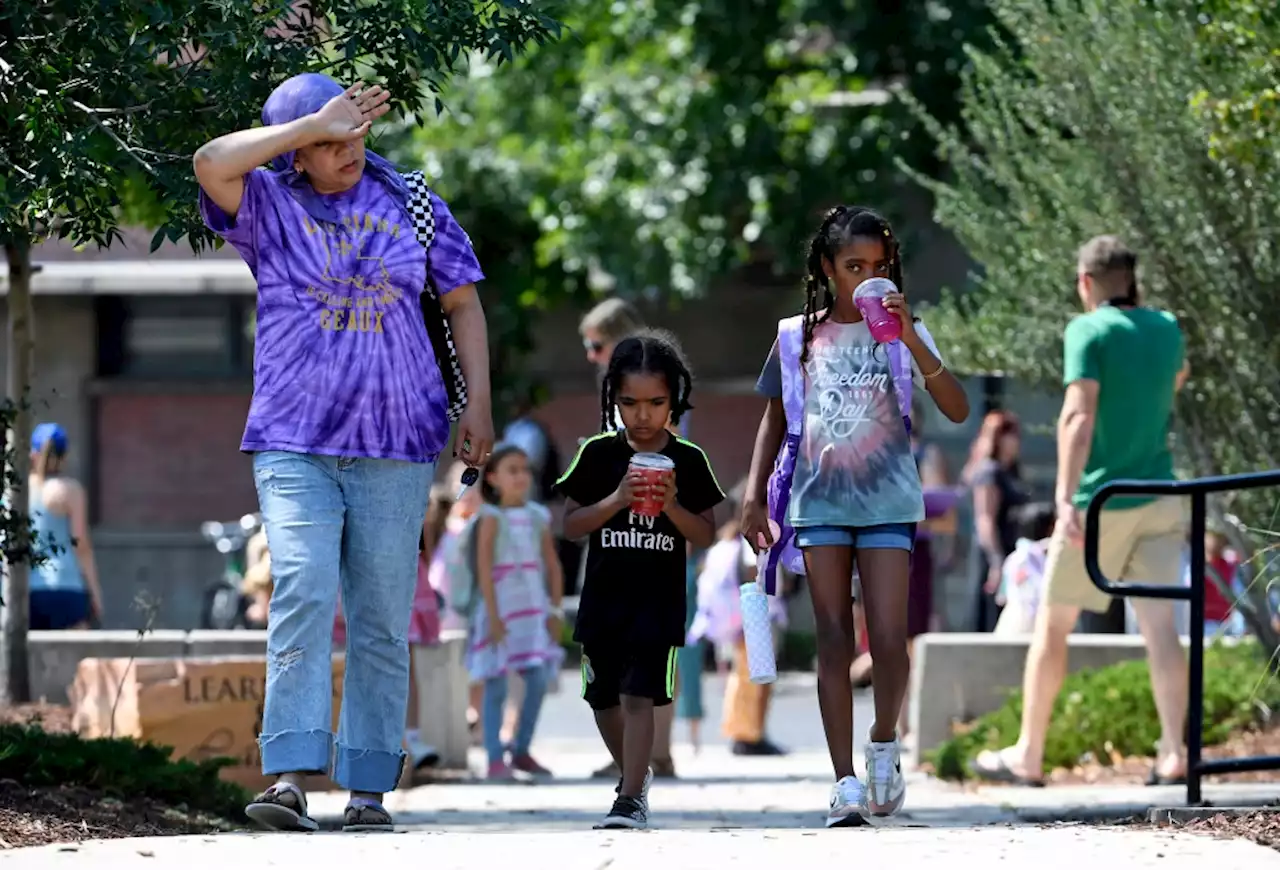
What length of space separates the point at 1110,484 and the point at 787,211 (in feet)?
41.9

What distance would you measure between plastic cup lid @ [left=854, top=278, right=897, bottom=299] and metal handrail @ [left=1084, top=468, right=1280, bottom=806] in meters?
1.25

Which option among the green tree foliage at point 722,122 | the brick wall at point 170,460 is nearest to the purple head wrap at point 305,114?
the green tree foliage at point 722,122

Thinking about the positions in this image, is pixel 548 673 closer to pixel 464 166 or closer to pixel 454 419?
pixel 454 419

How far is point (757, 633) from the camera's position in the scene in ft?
22.7

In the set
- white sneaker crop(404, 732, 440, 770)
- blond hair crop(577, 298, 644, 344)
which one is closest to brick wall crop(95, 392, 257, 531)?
white sneaker crop(404, 732, 440, 770)

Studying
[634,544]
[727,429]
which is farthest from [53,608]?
[727,429]

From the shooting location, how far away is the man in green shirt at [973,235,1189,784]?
29.6 feet

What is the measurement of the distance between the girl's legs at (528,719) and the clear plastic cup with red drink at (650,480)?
4.24 m

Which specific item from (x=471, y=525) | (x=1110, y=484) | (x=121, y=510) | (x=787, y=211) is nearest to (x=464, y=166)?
(x=787, y=211)

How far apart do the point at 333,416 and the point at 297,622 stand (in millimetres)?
519

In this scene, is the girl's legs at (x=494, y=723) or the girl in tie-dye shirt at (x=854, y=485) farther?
the girl's legs at (x=494, y=723)

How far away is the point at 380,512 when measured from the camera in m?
6.40

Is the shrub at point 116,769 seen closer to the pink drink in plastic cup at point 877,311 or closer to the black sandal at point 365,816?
the black sandal at point 365,816

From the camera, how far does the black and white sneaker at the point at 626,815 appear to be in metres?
6.79
